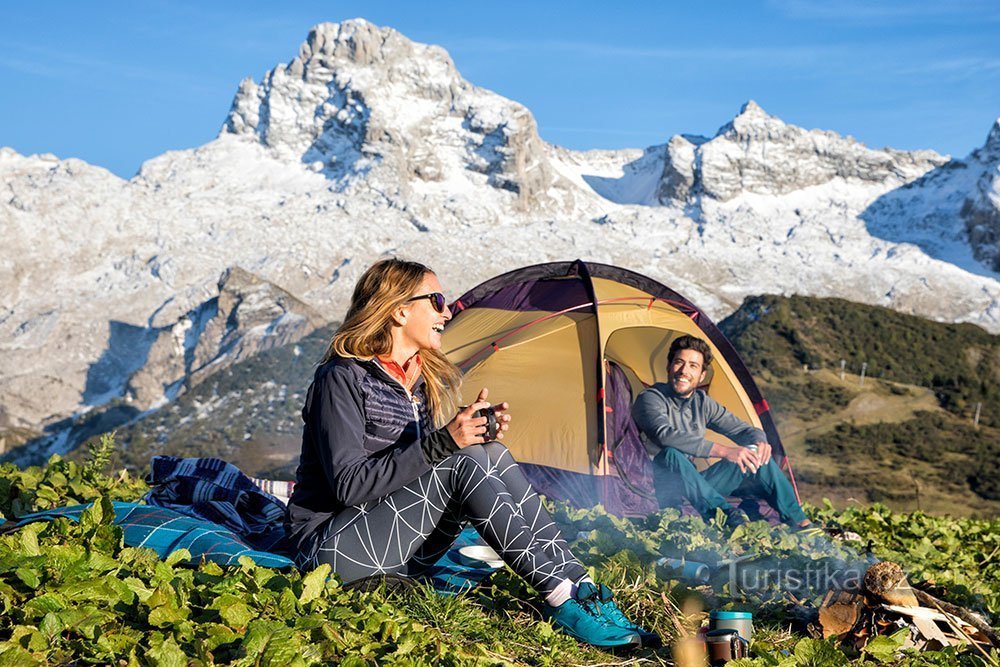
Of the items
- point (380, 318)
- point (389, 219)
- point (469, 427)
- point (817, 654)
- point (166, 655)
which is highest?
point (389, 219)

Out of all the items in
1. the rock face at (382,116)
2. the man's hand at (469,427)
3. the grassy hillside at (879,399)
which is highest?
the rock face at (382,116)

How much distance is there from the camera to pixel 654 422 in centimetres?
766

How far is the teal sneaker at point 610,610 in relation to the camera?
12.1 feet

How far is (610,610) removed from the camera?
3.70m

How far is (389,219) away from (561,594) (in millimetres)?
139029

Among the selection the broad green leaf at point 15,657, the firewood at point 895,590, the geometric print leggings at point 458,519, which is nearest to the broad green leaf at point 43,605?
the broad green leaf at point 15,657

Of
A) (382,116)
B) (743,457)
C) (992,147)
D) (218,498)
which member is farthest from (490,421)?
(992,147)

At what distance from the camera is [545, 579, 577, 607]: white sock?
12.2ft

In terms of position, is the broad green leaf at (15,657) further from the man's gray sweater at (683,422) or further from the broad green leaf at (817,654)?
the man's gray sweater at (683,422)

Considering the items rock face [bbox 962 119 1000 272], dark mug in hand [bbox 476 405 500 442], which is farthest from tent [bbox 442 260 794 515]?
rock face [bbox 962 119 1000 272]

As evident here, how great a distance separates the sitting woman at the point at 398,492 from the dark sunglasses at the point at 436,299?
0.28ft

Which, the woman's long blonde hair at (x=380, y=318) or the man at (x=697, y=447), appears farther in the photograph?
the man at (x=697, y=447)

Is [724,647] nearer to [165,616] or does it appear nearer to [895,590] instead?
[895,590]

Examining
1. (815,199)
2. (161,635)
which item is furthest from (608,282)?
(815,199)
